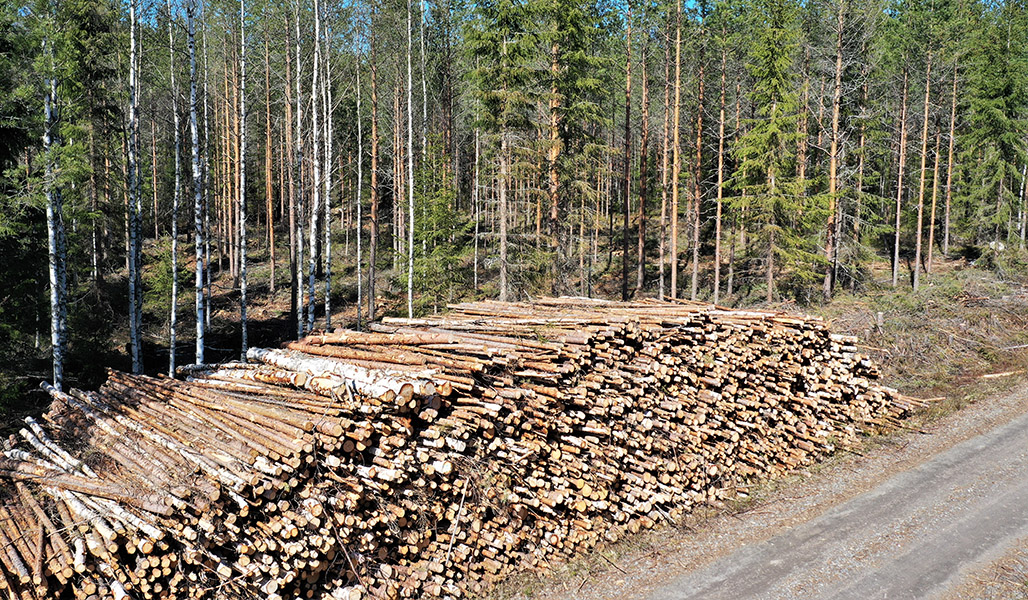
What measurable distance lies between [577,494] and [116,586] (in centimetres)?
613

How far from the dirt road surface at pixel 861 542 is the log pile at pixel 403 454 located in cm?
81

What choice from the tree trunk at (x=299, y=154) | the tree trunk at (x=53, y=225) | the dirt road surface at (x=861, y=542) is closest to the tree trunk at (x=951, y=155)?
the dirt road surface at (x=861, y=542)

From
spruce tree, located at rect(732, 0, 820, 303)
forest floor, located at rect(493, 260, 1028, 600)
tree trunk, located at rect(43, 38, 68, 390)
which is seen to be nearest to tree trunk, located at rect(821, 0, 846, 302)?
spruce tree, located at rect(732, 0, 820, 303)

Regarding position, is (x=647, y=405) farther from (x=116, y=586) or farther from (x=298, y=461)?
(x=116, y=586)

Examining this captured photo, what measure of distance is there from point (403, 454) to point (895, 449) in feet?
37.1

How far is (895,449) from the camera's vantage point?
43.9 ft

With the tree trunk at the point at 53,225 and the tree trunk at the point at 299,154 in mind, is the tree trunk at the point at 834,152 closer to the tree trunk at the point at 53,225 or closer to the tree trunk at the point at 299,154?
the tree trunk at the point at 299,154

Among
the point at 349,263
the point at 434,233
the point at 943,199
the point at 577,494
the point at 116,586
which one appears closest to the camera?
the point at 116,586

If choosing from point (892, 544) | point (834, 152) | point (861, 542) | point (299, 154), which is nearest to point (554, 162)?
point (299, 154)

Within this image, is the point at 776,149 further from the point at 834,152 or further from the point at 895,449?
the point at 895,449

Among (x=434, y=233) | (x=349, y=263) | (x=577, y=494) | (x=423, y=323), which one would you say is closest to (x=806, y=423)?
(x=577, y=494)

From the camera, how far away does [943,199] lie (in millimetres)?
44688

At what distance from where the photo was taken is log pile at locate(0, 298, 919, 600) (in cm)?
699

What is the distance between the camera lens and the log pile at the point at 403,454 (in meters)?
6.99
